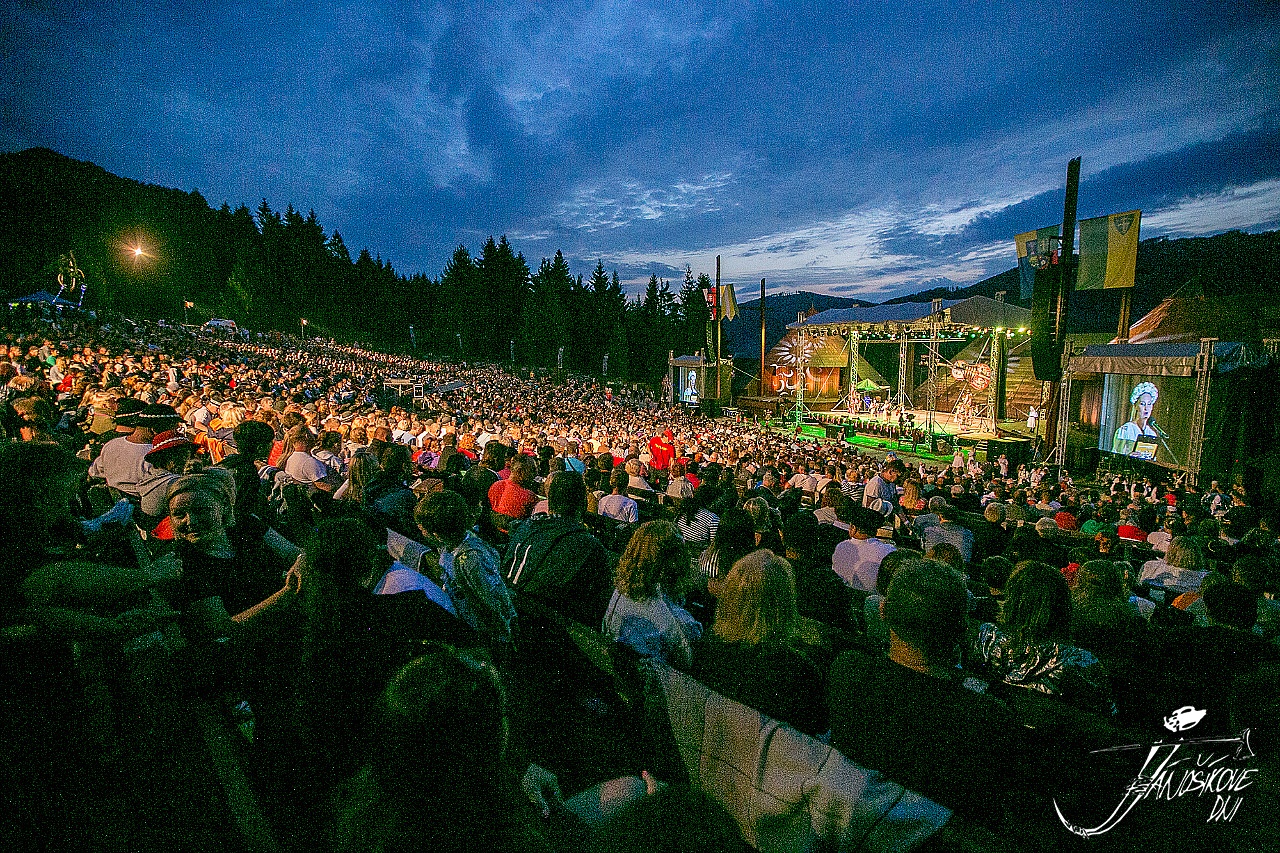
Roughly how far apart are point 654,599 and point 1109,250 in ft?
60.7

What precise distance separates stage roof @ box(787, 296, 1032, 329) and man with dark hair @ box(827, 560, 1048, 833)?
23.2 m

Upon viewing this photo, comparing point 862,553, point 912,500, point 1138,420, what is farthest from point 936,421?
point 862,553

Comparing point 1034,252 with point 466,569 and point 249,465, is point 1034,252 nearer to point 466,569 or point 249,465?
point 466,569

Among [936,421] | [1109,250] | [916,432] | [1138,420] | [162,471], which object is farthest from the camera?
[936,421]

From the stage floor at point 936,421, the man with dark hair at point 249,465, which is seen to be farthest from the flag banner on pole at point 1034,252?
the man with dark hair at point 249,465

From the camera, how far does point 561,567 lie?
2.87 metres

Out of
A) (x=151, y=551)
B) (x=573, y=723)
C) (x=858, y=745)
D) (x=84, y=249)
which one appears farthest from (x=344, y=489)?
(x=84, y=249)

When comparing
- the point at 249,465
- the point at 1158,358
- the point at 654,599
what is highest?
the point at 1158,358

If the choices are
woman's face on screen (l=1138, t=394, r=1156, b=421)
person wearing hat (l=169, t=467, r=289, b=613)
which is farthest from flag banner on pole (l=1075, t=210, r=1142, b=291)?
person wearing hat (l=169, t=467, r=289, b=613)

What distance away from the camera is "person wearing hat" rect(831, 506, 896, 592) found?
4375mm

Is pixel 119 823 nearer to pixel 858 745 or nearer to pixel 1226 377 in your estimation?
pixel 858 745

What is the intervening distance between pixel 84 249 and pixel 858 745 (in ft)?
235

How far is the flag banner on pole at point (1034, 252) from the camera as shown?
50.1 ft

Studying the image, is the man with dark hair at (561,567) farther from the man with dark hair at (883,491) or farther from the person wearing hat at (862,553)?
the man with dark hair at (883,491)
